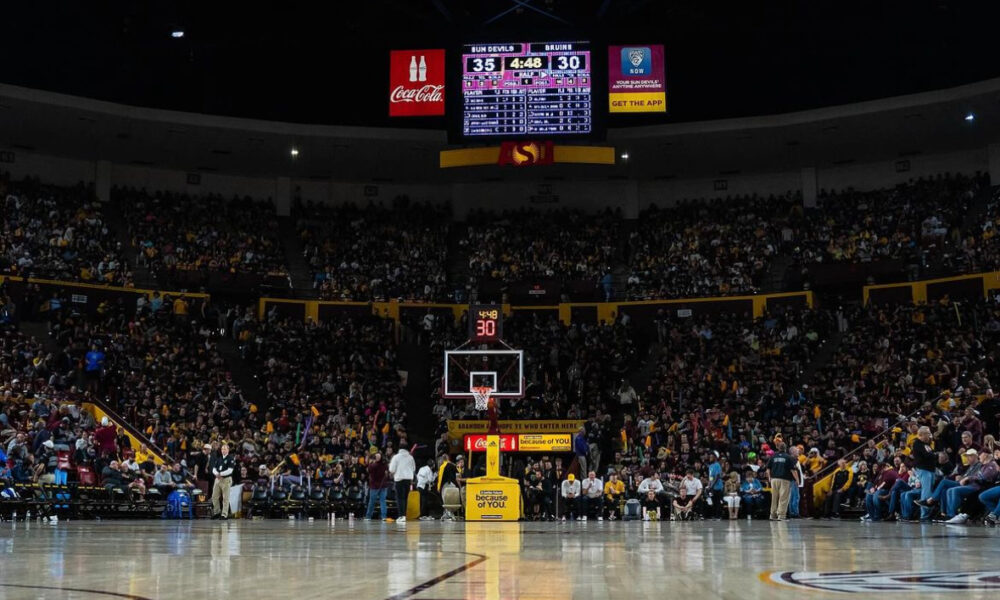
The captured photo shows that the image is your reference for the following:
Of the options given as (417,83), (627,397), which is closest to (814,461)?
(627,397)

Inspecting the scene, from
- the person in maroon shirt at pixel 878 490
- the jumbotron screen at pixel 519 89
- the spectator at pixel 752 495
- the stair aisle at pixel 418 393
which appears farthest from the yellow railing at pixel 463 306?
the person in maroon shirt at pixel 878 490

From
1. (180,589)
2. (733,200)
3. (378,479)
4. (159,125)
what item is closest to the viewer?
(180,589)

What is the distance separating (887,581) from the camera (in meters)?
6.65

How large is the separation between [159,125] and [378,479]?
735 inches

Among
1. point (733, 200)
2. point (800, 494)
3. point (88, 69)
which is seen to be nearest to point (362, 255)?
point (88, 69)

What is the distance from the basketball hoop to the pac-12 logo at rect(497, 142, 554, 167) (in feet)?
23.0

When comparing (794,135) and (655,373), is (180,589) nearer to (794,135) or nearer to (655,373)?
(655,373)

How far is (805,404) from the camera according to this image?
3231cm

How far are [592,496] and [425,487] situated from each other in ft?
14.2

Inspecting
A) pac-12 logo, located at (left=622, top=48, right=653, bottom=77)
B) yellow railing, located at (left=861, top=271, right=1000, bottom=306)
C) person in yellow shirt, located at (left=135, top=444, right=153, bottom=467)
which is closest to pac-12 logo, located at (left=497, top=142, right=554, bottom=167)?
pac-12 logo, located at (left=622, top=48, right=653, bottom=77)

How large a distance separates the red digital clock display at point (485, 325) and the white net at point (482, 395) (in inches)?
72.2

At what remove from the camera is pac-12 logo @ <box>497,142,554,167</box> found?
3164 cm

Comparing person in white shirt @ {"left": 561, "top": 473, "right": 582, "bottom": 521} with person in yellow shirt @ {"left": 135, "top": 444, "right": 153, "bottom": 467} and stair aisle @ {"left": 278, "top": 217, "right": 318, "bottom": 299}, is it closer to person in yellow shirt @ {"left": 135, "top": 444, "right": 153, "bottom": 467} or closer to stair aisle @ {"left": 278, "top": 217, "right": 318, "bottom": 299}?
person in yellow shirt @ {"left": 135, "top": 444, "right": 153, "bottom": 467}

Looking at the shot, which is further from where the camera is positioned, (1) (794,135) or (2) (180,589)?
(1) (794,135)
